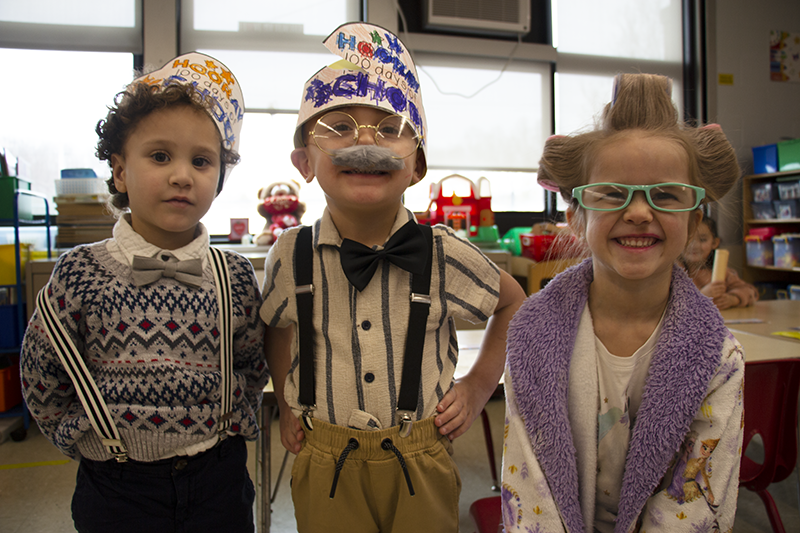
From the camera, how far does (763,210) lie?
3.80m

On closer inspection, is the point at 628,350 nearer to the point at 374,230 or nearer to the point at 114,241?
the point at 374,230

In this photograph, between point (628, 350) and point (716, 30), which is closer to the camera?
point (628, 350)

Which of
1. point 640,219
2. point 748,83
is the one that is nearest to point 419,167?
point 640,219

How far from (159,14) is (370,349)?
3002 millimetres

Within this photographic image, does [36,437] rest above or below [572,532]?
below

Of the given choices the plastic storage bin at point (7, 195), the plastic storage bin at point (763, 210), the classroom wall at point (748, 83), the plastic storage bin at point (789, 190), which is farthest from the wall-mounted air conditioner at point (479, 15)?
the plastic storage bin at point (7, 195)

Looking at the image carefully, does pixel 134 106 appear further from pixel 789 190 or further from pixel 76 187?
pixel 789 190

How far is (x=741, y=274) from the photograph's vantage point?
3967 millimetres

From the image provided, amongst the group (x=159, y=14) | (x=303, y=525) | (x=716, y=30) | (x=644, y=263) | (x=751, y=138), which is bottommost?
(x=303, y=525)

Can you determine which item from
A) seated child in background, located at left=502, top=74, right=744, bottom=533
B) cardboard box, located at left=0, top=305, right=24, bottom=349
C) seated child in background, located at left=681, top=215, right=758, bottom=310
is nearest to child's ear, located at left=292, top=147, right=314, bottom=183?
seated child in background, located at left=502, top=74, right=744, bottom=533

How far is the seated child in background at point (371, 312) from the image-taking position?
82cm

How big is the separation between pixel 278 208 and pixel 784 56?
435 centimetres

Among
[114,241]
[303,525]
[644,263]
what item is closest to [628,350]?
[644,263]

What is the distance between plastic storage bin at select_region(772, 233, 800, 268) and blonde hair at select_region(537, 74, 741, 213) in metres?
3.46
